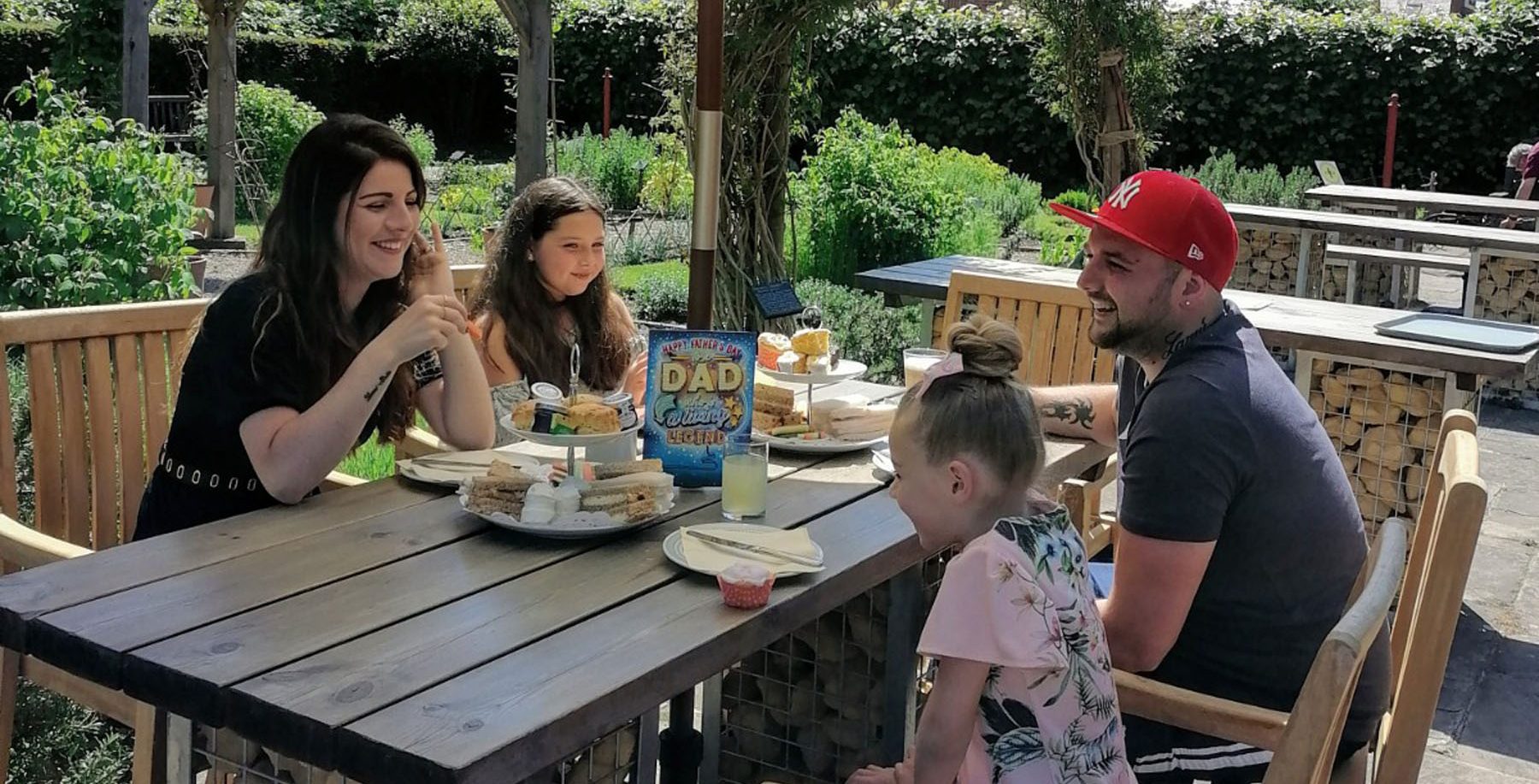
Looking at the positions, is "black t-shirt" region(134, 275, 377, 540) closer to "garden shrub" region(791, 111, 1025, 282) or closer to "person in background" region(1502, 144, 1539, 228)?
"garden shrub" region(791, 111, 1025, 282)

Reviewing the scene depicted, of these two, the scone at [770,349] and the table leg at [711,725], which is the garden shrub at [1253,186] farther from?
the table leg at [711,725]

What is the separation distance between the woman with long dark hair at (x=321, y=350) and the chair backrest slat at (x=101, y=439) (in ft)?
1.08

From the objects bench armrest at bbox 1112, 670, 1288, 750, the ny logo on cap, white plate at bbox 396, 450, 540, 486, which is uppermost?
the ny logo on cap

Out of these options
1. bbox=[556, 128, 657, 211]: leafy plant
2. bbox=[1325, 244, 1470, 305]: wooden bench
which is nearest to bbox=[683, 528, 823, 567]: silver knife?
bbox=[1325, 244, 1470, 305]: wooden bench

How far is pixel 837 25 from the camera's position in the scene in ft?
19.6

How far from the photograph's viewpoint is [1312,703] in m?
1.45

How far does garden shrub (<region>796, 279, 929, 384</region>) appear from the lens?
6.64 metres

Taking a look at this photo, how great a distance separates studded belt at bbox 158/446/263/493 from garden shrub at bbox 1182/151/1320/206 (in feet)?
34.3

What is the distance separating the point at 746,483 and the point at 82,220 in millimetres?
3136

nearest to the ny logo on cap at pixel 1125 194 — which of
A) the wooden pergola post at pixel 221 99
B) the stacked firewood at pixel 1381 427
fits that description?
the stacked firewood at pixel 1381 427

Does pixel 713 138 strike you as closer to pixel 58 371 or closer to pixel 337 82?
pixel 58 371

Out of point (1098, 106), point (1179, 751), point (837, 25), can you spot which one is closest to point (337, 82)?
point (1098, 106)

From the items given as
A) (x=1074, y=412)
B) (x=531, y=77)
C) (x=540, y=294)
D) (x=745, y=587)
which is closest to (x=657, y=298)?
(x=531, y=77)

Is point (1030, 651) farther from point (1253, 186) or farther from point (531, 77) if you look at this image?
point (1253, 186)
